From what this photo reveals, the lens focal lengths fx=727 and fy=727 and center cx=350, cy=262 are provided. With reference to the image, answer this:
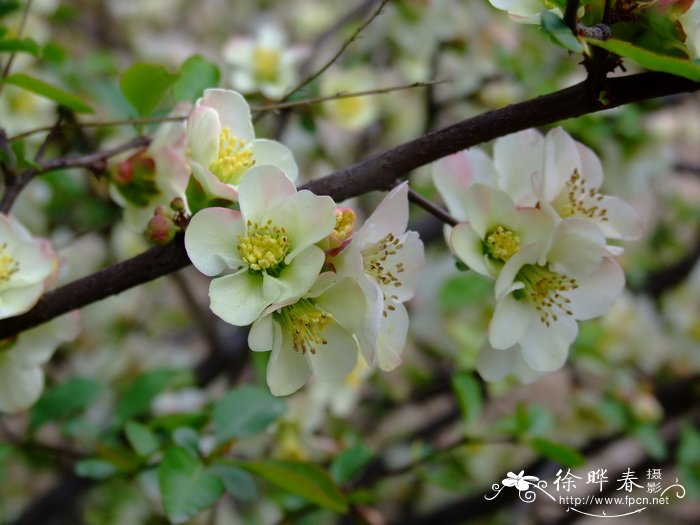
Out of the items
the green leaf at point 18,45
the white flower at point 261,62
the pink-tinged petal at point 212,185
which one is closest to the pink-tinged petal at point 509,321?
the pink-tinged petal at point 212,185

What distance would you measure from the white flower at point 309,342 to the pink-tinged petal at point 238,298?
0.02 meters

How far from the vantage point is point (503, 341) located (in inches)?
22.5

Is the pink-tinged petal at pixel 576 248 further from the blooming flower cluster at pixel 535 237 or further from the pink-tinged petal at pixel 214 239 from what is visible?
the pink-tinged petal at pixel 214 239

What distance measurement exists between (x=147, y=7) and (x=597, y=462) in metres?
1.74

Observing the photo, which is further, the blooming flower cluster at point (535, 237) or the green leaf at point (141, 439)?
the green leaf at point (141, 439)

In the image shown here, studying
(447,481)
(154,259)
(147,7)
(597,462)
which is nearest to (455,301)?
(447,481)

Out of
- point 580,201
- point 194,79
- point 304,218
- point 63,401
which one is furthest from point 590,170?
point 63,401

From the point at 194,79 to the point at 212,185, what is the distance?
9.9 inches

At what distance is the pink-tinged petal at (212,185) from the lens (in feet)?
1.73

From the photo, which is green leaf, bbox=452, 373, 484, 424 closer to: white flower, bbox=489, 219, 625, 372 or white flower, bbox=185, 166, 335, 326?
white flower, bbox=489, 219, 625, 372

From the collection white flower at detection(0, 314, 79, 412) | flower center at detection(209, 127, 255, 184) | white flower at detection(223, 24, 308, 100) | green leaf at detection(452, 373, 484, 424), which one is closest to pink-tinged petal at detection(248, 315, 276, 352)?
flower center at detection(209, 127, 255, 184)

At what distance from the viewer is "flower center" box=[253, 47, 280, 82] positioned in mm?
1192

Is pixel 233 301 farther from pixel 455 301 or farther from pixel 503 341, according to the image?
pixel 455 301

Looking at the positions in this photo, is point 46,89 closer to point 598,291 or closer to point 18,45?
point 18,45
